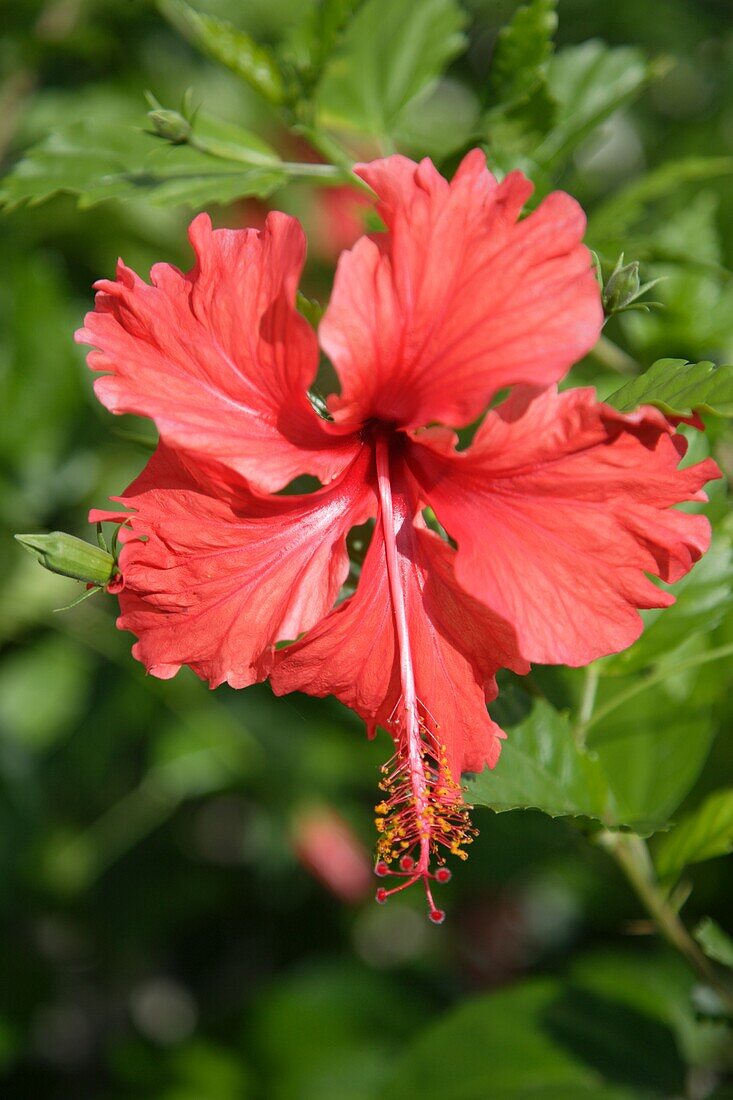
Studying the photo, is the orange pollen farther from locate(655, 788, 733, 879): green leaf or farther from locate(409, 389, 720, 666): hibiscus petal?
locate(655, 788, 733, 879): green leaf

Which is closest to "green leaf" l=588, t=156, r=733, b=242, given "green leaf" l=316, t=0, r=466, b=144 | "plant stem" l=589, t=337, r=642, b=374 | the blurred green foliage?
the blurred green foliage

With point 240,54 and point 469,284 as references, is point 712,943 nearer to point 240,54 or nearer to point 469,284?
point 469,284

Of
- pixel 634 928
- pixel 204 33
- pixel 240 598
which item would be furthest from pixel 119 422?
pixel 634 928

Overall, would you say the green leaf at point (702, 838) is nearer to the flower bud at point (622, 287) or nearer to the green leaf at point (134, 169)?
the flower bud at point (622, 287)

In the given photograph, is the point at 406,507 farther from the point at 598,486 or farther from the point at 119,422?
the point at 119,422

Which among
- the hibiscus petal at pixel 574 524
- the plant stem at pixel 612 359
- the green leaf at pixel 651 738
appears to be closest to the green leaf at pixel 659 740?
A: the green leaf at pixel 651 738

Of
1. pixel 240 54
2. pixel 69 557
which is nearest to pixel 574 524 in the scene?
pixel 69 557
